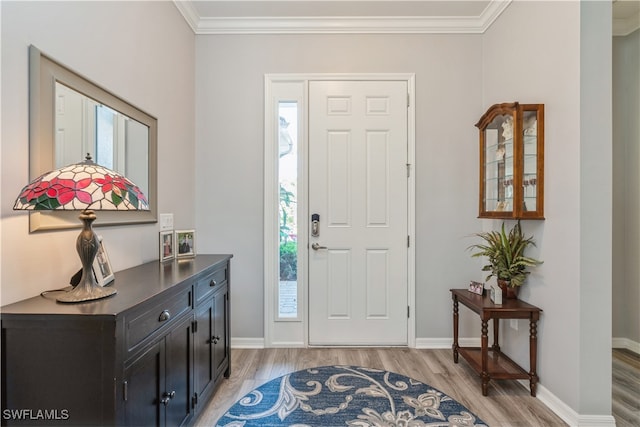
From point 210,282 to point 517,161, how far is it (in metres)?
2.24

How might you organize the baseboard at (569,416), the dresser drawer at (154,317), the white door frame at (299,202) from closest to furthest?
the dresser drawer at (154,317), the baseboard at (569,416), the white door frame at (299,202)

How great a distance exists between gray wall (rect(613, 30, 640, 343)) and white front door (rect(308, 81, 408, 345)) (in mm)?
1920

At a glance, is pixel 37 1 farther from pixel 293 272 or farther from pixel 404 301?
pixel 404 301

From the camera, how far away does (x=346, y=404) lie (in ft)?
6.55

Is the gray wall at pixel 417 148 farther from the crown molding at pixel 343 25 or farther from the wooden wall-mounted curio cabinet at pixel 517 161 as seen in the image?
the wooden wall-mounted curio cabinet at pixel 517 161

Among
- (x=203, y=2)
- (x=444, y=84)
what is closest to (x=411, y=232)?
(x=444, y=84)

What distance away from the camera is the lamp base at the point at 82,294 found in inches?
44.9

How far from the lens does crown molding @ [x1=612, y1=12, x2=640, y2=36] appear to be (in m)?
2.71

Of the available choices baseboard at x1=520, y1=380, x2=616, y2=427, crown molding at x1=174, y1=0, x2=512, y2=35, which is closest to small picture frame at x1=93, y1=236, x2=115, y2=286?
crown molding at x1=174, y1=0, x2=512, y2=35

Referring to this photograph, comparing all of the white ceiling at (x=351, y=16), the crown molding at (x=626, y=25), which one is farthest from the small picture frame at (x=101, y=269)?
the crown molding at (x=626, y=25)

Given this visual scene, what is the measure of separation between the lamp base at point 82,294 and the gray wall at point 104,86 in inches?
7.6

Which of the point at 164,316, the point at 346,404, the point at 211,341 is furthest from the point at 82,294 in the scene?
the point at 346,404

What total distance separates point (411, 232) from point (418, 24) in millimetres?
1900

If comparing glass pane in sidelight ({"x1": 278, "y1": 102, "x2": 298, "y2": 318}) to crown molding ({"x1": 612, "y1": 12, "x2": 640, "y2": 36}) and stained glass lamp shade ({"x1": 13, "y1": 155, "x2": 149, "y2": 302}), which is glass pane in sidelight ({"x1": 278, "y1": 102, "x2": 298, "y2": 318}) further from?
crown molding ({"x1": 612, "y1": 12, "x2": 640, "y2": 36})
